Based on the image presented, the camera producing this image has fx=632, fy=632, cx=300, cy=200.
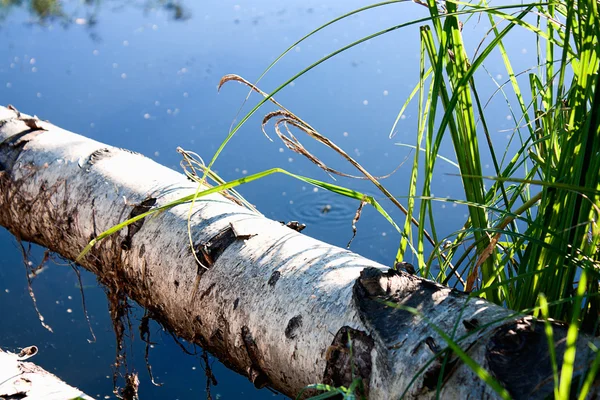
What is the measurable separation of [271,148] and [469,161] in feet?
4.24

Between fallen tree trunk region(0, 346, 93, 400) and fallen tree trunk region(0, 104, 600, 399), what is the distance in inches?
5.4

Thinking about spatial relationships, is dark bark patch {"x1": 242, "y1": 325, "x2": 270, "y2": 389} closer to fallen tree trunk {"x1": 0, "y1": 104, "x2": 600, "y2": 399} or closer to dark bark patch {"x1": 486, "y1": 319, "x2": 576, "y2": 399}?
fallen tree trunk {"x1": 0, "y1": 104, "x2": 600, "y2": 399}

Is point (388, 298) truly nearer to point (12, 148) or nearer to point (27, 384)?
point (27, 384)

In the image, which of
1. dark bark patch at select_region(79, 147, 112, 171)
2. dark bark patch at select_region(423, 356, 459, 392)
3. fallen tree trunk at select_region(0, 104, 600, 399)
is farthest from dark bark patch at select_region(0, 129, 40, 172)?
dark bark patch at select_region(423, 356, 459, 392)

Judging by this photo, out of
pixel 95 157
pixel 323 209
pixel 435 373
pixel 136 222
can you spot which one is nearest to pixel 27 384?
pixel 136 222

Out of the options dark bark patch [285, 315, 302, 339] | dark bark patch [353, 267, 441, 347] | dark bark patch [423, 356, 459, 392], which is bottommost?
dark bark patch [285, 315, 302, 339]

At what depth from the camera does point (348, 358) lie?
0.50 m

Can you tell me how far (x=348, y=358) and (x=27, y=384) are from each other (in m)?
0.34

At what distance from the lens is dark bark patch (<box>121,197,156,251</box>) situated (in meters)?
0.71

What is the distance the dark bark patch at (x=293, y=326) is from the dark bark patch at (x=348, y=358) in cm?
4

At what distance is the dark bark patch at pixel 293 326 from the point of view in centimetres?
54

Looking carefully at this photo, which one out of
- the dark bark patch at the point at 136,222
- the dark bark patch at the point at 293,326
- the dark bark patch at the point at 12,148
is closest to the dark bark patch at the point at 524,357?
the dark bark patch at the point at 293,326

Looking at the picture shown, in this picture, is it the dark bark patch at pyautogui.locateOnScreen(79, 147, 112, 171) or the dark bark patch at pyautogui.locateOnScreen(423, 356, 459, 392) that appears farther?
the dark bark patch at pyautogui.locateOnScreen(79, 147, 112, 171)

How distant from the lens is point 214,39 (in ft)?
8.27
